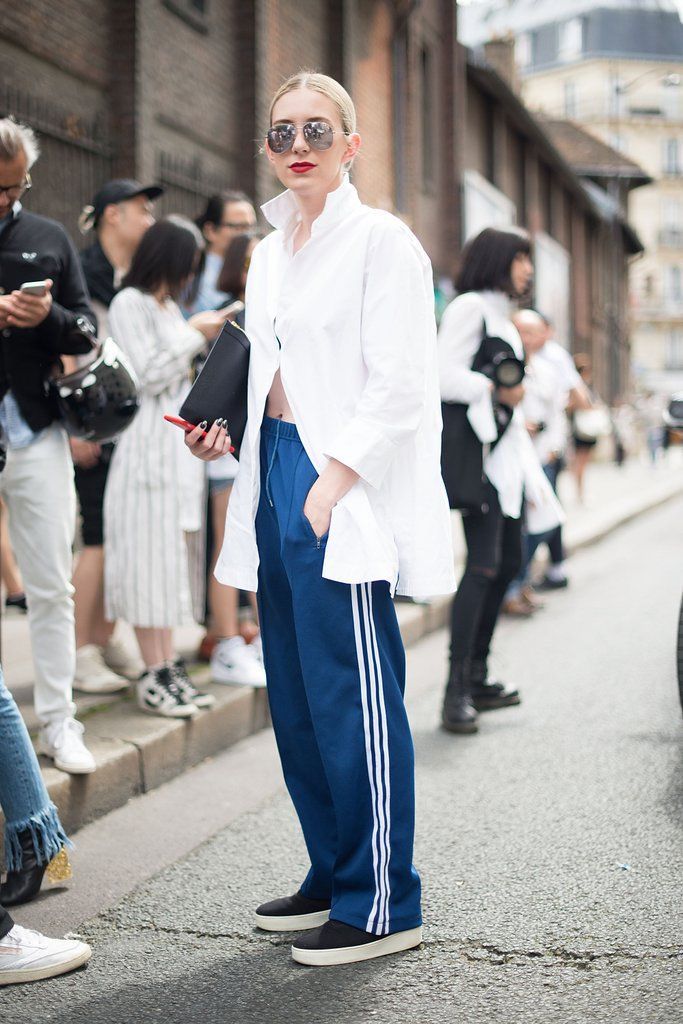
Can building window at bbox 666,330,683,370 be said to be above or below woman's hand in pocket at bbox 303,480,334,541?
above

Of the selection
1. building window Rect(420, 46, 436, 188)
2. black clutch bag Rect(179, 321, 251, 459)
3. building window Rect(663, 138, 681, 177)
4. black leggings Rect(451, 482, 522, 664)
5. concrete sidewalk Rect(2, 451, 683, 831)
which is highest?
building window Rect(663, 138, 681, 177)

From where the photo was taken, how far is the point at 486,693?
5555mm

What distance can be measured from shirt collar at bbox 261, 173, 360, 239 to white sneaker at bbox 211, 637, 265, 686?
2.60 m

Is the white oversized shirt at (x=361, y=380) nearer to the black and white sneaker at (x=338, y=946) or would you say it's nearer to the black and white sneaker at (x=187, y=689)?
the black and white sneaker at (x=338, y=946)

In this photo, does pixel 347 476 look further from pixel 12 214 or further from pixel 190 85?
pixel 190 85

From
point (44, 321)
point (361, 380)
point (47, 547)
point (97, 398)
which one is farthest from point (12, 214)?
point (361, 380)

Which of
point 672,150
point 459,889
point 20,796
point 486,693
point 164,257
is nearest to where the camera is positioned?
point 20,796

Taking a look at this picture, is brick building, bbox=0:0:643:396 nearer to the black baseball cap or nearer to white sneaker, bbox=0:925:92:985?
the black baseball cap

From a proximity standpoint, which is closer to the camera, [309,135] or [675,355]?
[309,135]

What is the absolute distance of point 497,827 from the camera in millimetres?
3949

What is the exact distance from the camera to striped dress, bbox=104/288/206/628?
4.74 metres

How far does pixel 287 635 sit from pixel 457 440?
204 cm

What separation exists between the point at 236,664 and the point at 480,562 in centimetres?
112

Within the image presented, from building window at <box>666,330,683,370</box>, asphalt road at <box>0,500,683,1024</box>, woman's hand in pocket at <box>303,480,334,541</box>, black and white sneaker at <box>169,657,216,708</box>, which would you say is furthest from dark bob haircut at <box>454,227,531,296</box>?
building window at <box>666,330,683,370</box>
